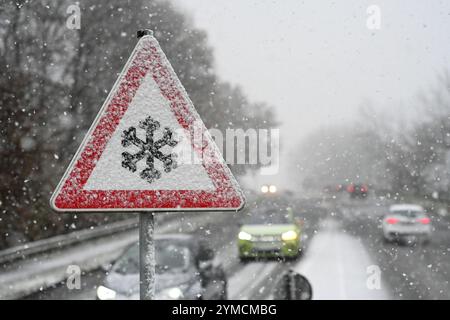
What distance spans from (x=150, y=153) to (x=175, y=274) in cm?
627

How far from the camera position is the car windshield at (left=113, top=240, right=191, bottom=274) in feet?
29.3

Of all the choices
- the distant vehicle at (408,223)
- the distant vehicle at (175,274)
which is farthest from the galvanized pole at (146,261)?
the distant vehicle at (408,223)

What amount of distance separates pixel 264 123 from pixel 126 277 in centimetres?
3062

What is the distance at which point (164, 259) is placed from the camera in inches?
368

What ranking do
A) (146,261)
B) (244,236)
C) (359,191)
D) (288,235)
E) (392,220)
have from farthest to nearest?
1. (359,191)
2. (392,220)
3. (244,236)
4. (288,235)
5. (146,261)

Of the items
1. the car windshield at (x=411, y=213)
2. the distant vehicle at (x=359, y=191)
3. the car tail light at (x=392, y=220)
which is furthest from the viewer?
the distant vehicle at (x=359, y=191)

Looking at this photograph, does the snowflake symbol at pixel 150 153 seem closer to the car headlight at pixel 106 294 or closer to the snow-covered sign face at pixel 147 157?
the snow-covered sign face at pixel 147 157

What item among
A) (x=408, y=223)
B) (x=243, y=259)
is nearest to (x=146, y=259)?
(x=243, y=259)

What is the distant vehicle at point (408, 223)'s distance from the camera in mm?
22516

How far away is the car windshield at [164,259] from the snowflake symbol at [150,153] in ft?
20.5

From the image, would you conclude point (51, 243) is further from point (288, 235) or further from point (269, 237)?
point (288, 235)

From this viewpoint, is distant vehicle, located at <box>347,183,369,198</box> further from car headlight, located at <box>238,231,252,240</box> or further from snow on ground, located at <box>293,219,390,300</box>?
car headlight, located at <box>238,231,252,240</box>

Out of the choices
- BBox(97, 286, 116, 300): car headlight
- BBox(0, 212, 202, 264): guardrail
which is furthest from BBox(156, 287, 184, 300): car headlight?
BBox(0, 212, 202, 264): guardrail
